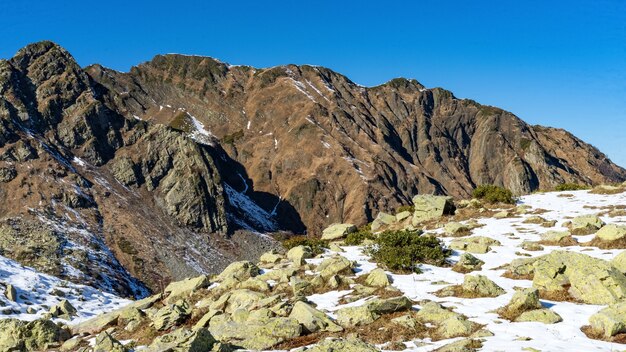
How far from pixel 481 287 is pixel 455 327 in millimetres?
4137

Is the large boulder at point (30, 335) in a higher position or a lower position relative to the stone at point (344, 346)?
lower

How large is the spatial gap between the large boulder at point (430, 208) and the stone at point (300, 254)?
413 inches

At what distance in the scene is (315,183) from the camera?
606 ft

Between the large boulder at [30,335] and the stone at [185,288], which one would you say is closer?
the large boulder at [30,335]

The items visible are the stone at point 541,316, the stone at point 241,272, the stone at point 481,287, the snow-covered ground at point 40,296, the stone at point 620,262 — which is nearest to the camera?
the stone at point 541,316

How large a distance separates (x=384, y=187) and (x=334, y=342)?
174077 mm

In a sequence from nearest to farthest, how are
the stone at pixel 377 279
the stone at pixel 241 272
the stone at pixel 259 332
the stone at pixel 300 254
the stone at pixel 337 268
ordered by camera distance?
the stone at pixel 259 332 → the stone at pixel 377 279 → the stone at pixel 337 268 → the stone at pixel 241 272 → the stone at pixel 300 254

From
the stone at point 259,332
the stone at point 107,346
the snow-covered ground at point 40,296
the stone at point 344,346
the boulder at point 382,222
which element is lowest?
the snow-covered ground at point 40,296

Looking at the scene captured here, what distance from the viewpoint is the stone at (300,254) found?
23.2 m

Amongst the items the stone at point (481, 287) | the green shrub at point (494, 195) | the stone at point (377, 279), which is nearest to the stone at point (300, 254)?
the stone at point (377, 279)

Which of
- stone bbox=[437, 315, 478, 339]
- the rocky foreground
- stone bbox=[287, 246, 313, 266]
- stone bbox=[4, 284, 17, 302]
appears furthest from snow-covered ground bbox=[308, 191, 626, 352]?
stone bbox=[4, 284, 17, 302]

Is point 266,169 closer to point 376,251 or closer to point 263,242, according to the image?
point 263,242

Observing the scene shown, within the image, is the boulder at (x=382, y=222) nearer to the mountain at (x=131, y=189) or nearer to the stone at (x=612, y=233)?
the stone at (x=612, y=233)

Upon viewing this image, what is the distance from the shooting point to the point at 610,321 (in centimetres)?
1198
